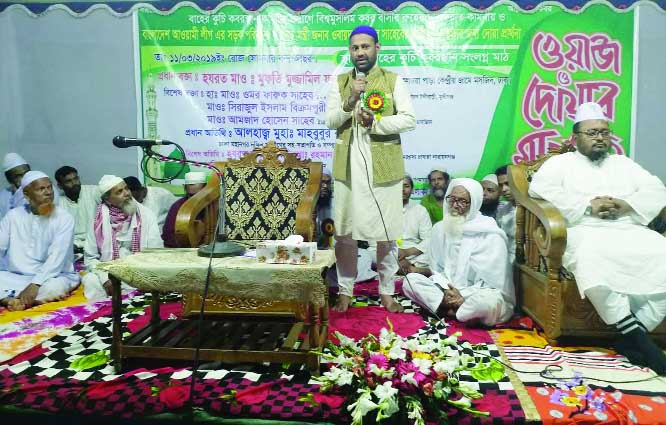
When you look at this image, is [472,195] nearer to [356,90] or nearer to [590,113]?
[590,113]

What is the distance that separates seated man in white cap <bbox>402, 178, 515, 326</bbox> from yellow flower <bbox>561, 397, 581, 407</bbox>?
3.55ft

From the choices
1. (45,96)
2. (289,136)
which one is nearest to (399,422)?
(289,136)

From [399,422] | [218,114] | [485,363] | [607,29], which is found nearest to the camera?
[399,422]

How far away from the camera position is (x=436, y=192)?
5023 mm

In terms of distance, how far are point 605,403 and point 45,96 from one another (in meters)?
5.47

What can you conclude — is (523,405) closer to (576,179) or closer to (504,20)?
(576,179)

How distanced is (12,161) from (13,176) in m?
0.15

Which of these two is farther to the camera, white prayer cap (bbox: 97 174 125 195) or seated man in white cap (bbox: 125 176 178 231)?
seated man in white cap (bbox: 125 176 178 231)

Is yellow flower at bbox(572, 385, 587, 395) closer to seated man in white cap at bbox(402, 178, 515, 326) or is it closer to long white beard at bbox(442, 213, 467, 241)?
seated man in white cap at bbox(402, 178, 515, 326)

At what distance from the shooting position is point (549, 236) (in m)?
3.19

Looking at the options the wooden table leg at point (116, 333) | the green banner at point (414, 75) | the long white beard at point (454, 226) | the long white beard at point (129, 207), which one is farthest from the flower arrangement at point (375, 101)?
the long white beard at point (129, 207)

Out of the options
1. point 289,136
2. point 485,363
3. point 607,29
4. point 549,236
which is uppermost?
point 607,29

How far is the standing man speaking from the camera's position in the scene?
3668 millimetres

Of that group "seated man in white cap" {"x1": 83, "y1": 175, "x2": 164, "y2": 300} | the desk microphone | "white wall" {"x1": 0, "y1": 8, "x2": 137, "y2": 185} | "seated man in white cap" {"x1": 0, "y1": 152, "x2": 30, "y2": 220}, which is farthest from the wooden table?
"seated man in white cap" {"x1": 0, "y1": 152, "x2": 30, "y2": 220}
